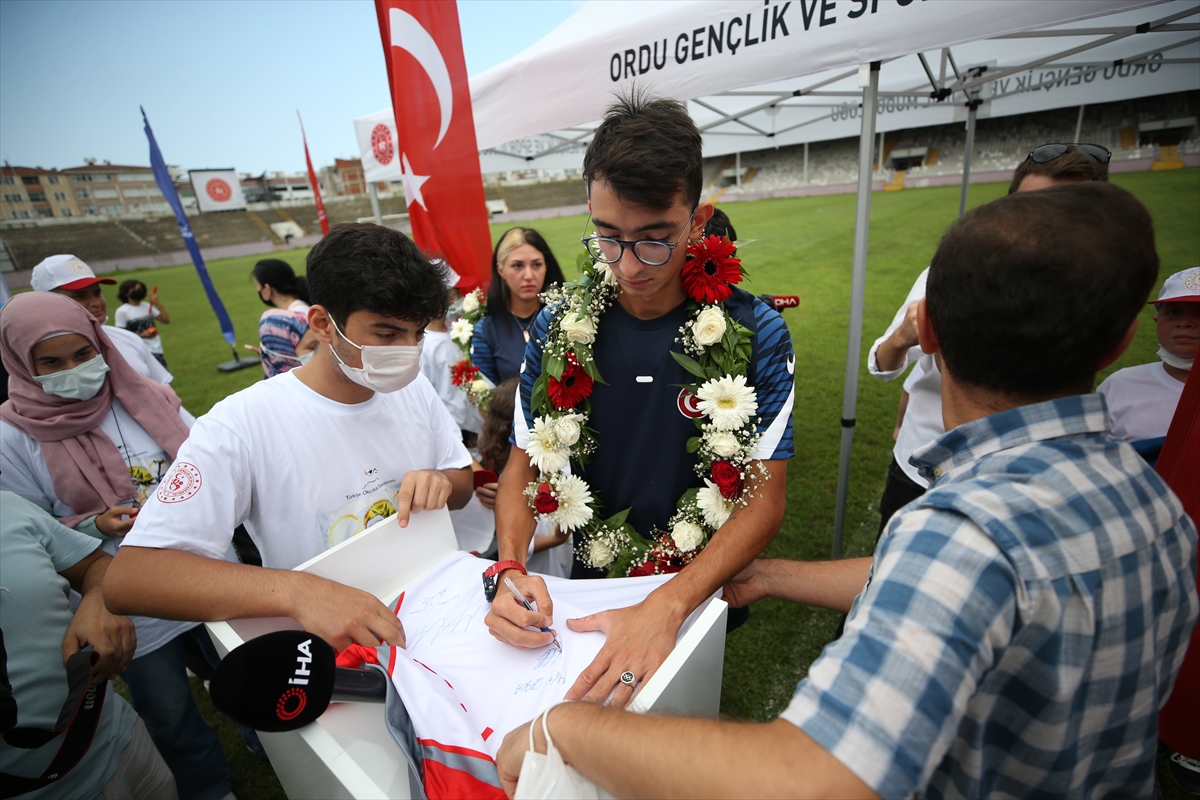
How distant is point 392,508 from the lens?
1.99 metres

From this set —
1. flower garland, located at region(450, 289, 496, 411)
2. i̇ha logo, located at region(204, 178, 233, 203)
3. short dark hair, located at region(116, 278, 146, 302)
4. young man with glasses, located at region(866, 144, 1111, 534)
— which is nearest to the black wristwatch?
young man with glasses, located at region(866, 144, 1111, 534)

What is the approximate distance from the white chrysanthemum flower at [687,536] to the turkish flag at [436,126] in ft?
9.11

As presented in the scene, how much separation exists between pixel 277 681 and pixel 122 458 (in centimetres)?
217

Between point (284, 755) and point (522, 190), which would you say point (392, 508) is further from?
point (522, 190)

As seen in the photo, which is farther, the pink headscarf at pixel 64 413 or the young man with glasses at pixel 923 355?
the pink headscarf at pixel 64 413

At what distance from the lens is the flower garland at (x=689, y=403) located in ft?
5.78

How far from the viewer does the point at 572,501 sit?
1.97m

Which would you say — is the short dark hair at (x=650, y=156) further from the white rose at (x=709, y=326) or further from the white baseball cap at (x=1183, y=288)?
the white baseball cap at (x=1183, y=288)

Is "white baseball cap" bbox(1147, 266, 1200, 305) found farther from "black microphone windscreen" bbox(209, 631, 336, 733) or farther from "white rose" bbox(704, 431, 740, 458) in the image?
"black microphone windscreen" bbox(209, 631, 336, 733)

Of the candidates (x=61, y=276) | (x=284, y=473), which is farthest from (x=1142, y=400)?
(x=61, y=276)

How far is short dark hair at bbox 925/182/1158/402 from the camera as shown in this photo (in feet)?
2.54

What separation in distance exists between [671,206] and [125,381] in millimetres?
2777

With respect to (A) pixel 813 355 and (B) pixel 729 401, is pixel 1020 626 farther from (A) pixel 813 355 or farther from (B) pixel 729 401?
(A) pixel 813 355

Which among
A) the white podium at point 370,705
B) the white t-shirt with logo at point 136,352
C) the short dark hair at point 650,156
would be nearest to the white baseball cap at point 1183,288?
the short dark hair at point 650,156
